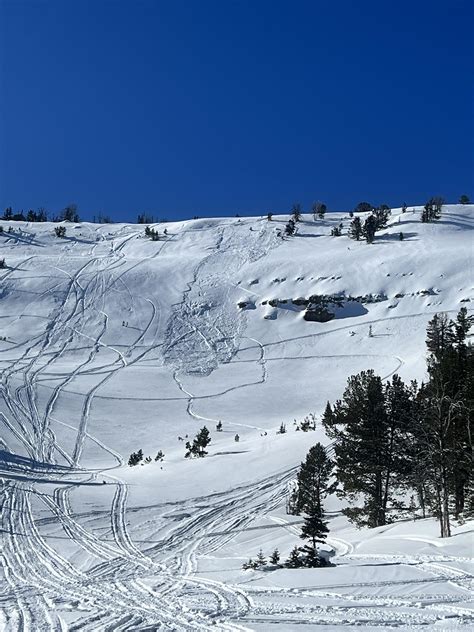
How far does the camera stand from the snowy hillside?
1160 cm

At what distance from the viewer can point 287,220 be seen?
114562mm

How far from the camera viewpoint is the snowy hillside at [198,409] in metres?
11.6

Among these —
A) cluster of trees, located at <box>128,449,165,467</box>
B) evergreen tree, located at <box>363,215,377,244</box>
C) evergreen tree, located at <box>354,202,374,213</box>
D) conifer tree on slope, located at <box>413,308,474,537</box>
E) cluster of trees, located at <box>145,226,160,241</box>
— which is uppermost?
evergreen tree, located at <box>354,202,374,213</box>

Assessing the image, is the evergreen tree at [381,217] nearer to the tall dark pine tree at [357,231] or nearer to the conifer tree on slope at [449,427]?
the tall dark pine tree at [357,231]

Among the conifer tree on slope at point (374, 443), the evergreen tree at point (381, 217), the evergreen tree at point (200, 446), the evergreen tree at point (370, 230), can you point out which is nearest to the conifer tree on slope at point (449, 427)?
the conifer tree on slope at point (374, 443)

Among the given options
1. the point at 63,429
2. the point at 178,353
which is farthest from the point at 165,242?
the point at 63,429

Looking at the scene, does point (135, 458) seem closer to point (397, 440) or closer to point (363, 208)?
point (397, 440)

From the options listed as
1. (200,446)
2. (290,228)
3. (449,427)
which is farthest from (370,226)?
(449,427)

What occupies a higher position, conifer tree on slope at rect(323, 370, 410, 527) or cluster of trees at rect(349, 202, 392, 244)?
cluster of trees at rect(349, 202, 392, 244)

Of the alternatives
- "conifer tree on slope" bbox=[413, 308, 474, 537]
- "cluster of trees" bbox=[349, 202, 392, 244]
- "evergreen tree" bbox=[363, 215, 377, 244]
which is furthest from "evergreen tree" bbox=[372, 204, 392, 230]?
"conifer tree on slope" bbox=[413, 308, 474, 537]

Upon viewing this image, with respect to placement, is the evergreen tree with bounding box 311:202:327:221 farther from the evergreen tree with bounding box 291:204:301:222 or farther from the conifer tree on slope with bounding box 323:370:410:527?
the conifer tree on slope with bounding box 323:370:410:527

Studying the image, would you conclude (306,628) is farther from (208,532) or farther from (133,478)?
(133,478)

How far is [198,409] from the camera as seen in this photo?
158 feet

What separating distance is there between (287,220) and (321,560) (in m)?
103
